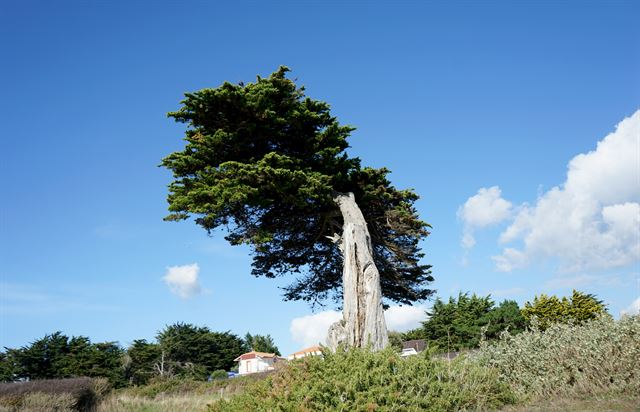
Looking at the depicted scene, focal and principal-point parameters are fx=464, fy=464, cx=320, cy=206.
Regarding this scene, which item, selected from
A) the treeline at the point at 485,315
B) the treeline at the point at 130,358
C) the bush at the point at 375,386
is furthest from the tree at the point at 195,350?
the bush at the point at 375,386

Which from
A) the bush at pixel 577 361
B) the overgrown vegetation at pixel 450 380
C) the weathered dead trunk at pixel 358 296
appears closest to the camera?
the overgrown vegetation at pixel 450 380

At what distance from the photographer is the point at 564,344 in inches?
323

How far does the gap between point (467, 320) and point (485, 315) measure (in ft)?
5.16

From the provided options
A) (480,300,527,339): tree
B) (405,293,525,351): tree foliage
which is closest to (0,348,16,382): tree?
(405,293,525,351): tree foliage

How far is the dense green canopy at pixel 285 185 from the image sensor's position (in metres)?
14.0

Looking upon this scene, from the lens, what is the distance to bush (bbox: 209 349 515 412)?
5973 mm

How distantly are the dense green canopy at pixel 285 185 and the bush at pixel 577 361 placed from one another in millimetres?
7703

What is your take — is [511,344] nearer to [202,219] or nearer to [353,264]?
[353,264]

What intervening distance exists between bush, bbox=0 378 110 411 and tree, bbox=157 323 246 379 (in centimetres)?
2955

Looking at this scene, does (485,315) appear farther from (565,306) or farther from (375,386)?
(375,386)

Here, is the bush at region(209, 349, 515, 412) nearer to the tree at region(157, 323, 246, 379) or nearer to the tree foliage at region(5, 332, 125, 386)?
the tree foliage at region(5, 332, 125, 386)

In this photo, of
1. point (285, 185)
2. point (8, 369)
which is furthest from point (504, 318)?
point (8, 369)

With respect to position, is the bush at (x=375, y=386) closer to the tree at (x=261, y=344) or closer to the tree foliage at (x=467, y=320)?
the tree foliage at (x=467, y=320)

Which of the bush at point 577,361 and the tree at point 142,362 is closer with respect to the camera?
the bush at point 577,361
